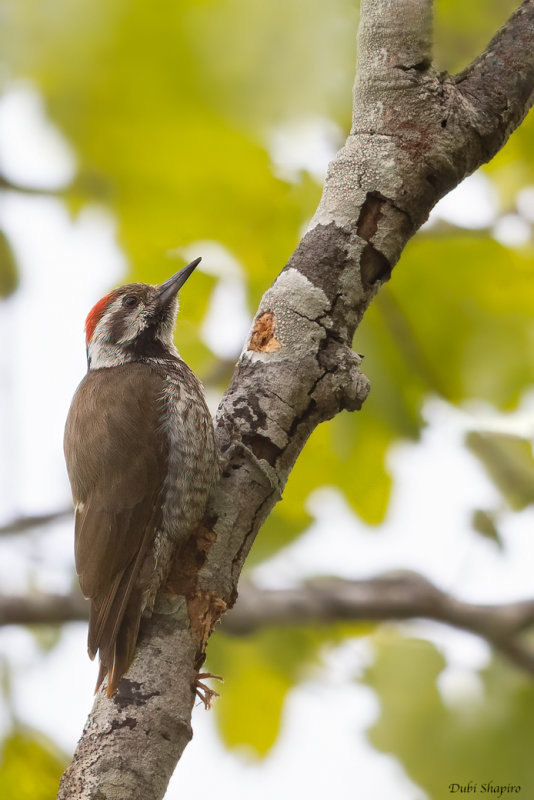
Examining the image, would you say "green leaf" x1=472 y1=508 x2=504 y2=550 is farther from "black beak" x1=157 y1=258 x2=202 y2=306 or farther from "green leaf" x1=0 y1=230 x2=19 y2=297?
"green leaf" x1=0 y1=230 x2=19 y2=297

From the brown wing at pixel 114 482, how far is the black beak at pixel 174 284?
47 centimetres

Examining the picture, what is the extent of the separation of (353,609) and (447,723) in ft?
2.96

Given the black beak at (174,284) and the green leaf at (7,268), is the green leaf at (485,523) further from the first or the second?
the green leaf at (7,268)

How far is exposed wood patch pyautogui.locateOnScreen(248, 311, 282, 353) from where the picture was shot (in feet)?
8.79

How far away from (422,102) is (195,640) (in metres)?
1.66

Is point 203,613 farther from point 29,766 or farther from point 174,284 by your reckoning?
point 174,284

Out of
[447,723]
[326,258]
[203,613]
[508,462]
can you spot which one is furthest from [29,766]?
[508,462]

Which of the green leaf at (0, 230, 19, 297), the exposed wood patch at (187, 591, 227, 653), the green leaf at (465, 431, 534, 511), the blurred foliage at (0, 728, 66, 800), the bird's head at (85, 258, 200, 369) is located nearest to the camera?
the exposed wood patch at (187, 591, 227, 653)

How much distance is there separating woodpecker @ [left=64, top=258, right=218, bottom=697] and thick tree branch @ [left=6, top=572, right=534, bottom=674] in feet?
3.28

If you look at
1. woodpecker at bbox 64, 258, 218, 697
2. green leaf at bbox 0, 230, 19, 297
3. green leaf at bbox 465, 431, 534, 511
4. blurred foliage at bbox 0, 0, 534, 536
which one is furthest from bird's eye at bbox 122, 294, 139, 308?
green leaf at bbox 465, 431, 534, 511

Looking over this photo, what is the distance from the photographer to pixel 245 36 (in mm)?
2875

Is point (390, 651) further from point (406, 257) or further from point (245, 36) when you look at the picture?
point (245, 36)

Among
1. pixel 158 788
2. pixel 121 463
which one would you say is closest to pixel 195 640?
pixel 158 788

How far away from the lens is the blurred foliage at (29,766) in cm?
312
